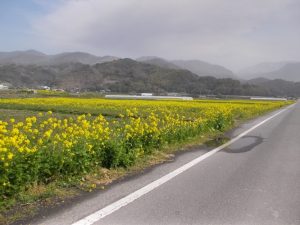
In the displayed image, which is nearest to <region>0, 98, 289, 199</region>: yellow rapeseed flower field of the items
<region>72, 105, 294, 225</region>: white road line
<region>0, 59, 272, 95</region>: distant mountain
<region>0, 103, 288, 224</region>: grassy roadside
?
<region>0, 103, 288, 224</region>: grassy roadside

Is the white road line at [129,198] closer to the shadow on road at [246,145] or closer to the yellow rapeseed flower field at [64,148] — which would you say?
the yellow rapeseed flower field at [64,148]

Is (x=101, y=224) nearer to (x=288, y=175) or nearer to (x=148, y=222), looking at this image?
(x=148, y=222)

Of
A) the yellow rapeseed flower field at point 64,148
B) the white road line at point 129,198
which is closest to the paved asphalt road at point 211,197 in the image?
the white road line at point 129,198

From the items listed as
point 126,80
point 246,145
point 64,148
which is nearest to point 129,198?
point 64,148

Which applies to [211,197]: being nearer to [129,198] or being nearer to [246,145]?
[129,198]

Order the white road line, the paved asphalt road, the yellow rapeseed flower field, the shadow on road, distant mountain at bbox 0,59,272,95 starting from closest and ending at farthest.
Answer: the white road line → the paved asphalt road → the yellow rapeseed flower field → the shadow on road → distant mountain at bbox 0,59,272,95

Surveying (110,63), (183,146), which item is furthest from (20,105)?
(110,63)

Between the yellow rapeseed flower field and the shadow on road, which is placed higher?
the yellow rapeseed flower field

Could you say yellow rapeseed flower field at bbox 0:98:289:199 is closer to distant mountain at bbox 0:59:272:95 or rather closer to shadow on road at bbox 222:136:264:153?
shadow on road at bbox 222:136:264:153

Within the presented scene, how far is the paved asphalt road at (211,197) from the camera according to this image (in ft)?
16.1

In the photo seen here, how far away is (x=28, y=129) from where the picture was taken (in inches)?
256

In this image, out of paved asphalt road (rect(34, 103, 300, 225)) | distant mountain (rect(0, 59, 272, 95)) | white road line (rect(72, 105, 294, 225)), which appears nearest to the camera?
white road line (rect(72, 105, 294, 225))

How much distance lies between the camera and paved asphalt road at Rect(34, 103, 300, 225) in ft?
16.1

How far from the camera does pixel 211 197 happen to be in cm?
594
